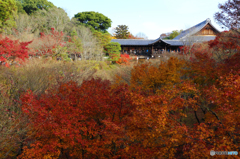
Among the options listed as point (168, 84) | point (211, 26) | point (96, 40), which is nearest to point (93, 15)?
point (96, 40)

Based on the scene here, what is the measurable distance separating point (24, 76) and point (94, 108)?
20.5 ft

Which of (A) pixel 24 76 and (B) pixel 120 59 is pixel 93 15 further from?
(A) pixel 24 76

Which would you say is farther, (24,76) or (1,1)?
(1,1)

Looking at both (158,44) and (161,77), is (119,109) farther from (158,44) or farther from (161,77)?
(158,44)

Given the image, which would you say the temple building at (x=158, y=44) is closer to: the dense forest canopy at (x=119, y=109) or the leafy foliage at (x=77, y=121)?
the dense forest canopy at (x=119, y=109)

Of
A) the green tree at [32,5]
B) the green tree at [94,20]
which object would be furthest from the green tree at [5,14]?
the green tree at [94,20]

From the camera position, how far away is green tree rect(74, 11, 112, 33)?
107 feet

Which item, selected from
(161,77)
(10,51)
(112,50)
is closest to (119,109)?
(161,77)

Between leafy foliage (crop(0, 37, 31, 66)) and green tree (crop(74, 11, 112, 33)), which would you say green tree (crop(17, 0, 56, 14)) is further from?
leafy foliage (crop(0, 37, 31, 66))

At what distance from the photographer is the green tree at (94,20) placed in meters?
32.7

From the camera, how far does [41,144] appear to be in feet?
21.0

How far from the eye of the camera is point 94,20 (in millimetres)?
33594

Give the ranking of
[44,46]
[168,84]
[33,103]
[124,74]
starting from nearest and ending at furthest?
[33,103] < [168,84] < [124,74] < [44,46]

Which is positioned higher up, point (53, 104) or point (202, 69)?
point (202, 69)
